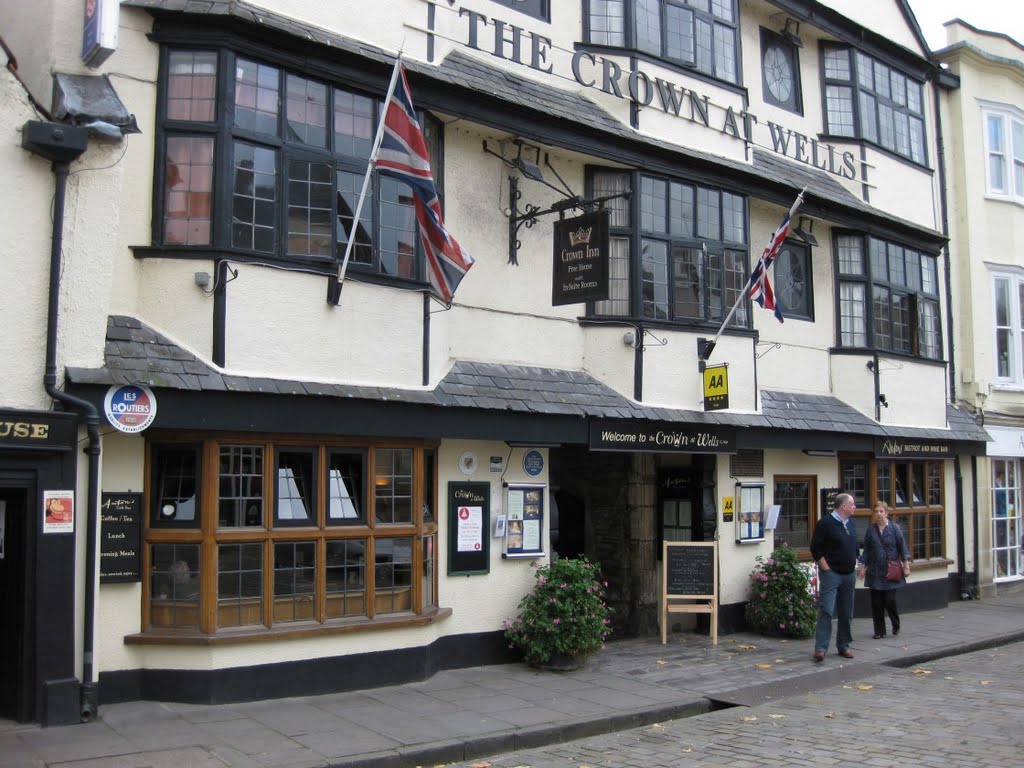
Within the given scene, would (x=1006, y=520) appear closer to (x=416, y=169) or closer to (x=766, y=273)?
(x=766, y=273)

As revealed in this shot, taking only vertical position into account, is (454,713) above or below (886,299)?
Result: below

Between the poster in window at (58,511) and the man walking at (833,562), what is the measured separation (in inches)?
318

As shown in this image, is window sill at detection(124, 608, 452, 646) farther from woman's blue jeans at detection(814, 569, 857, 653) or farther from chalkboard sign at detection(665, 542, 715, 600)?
woman's blue jeans at detection(814, 569, 857, 653)

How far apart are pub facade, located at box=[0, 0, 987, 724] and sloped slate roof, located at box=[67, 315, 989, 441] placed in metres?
0.04

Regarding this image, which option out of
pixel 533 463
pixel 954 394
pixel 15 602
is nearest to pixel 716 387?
pixel 533 463

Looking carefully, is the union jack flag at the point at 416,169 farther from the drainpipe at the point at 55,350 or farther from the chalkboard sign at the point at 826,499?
the chalkboard sign at the point at 826,499

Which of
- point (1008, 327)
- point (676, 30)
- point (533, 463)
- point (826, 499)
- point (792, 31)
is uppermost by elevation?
point (792, 31)

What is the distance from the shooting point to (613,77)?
1274 centimetres

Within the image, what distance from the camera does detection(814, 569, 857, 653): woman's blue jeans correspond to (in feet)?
38.4

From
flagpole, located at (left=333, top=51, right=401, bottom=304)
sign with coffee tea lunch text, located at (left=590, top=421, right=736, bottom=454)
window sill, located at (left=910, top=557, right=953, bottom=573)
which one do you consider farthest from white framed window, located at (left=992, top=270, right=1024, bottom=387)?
flagpole, located at (left=333, top=51, right=401, bottom=304)

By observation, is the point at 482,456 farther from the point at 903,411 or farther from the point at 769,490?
the point at 903,411

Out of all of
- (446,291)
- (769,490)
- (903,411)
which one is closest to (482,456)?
(446,291)

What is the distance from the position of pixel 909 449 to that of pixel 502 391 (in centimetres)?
846

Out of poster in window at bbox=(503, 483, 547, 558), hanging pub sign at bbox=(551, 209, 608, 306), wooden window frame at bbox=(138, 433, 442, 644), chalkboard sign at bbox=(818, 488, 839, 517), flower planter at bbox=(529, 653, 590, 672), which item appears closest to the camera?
wooden window frame at bbox=(138, 433, 442, 644)
